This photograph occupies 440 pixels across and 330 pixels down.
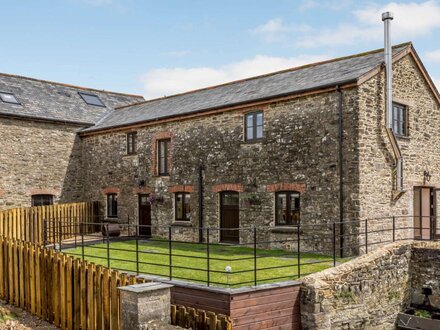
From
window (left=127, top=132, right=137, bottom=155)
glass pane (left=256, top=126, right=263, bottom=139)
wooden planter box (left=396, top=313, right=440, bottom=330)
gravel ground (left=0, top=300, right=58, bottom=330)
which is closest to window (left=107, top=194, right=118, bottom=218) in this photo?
window (left=127, top=132, right=137, bottom=155)

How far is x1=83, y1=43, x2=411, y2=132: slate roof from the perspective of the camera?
14.8 m

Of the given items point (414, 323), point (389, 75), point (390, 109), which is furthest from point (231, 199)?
point (414, 323)

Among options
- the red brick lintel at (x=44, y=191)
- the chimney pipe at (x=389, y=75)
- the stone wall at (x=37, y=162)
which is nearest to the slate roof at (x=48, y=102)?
the stone wall at (x=37, y=162)

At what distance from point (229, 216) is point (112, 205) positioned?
7.56 m

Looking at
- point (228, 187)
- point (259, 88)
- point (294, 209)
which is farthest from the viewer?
point (259, 88)

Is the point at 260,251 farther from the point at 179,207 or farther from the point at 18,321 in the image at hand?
the point at 18,321

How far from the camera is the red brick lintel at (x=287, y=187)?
1474 cm

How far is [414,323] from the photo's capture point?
1235 cm

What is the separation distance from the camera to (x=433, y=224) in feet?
54.9

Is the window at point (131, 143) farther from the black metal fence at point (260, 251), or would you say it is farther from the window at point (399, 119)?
the window at point (399, 119)

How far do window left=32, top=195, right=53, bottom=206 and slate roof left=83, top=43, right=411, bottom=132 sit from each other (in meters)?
3.85

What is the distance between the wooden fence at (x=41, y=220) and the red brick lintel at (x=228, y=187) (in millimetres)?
5232

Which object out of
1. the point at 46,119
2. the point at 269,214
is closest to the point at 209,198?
the point at 269,214

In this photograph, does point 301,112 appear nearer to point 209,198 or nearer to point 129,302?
point 209,198
